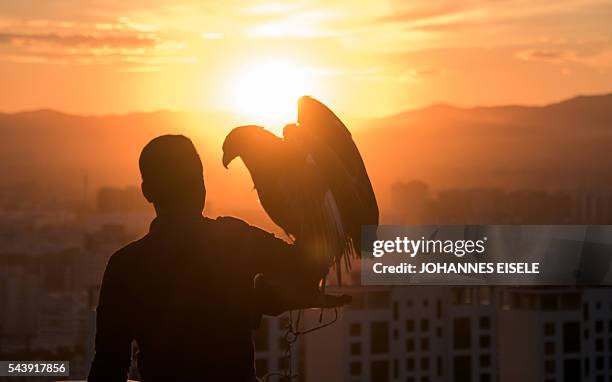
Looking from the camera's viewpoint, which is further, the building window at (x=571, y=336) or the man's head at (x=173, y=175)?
the building window at (x=571, y=336)

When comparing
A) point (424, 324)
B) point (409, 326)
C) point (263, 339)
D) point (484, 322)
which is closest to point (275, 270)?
point (263, 339)

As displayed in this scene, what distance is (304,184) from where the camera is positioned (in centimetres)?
148

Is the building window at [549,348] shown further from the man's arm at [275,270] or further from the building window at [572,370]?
the man's arm at [275,270]

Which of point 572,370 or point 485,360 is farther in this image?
point 572,370

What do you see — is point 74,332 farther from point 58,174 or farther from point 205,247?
point 205,247

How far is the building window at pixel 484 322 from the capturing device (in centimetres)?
2159

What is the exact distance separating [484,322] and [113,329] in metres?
21.0

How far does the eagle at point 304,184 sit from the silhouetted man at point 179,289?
0.24 m

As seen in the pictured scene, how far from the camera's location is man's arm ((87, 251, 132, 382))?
A: 1.11m

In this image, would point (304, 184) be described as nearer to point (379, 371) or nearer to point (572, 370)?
point (379, 371)

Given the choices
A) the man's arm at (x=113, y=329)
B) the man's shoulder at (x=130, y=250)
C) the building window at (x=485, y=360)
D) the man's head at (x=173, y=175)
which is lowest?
Result: the man's arm at (x=113, y=329)

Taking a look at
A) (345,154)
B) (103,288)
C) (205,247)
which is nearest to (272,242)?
(205,247)

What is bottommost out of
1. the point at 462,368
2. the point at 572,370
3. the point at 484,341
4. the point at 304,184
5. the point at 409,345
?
the point at 304,184

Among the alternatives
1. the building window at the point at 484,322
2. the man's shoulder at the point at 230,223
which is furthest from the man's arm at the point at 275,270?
the building window at the point at 484,322
